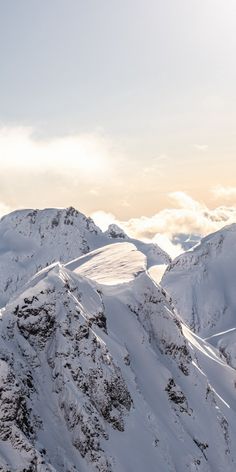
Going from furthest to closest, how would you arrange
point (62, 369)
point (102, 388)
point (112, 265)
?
point (112, 265), point (102, 388), point (62, 369)

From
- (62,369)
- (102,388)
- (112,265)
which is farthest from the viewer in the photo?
(112,265)

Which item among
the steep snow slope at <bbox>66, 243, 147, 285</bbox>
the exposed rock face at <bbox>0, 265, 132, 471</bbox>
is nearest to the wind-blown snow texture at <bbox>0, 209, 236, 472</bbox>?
the exposed rock face at <bbox>0, 265, 132, 471</bbox>

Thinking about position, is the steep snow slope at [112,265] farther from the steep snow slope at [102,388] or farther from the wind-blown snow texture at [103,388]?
the steep snow slope at [102,388]

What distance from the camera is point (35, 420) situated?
61.2m

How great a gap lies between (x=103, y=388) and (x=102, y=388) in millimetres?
142

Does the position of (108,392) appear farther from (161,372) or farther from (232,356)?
(232,356)

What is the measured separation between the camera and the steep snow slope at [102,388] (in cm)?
6025

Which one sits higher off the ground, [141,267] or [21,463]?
[141,267]

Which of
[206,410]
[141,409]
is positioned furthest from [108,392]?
[206,410]

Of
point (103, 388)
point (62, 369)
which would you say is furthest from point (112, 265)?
point (62, 369)

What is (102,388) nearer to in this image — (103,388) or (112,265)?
(103,388)

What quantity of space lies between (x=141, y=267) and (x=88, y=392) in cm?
4563

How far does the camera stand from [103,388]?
68375mm

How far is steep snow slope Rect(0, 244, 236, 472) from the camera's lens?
60250 mm
